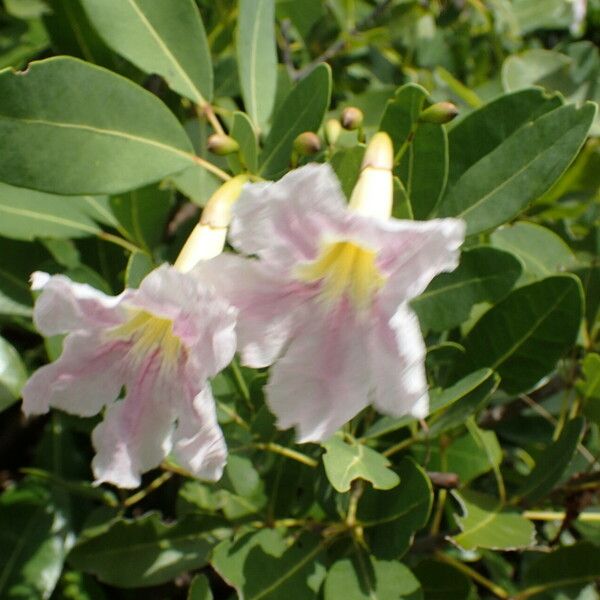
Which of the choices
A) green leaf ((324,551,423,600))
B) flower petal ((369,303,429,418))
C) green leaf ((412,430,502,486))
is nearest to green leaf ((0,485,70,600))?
green leaf ((324,551,423,600))

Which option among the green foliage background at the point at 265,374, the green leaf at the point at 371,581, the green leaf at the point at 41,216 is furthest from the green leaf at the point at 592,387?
the green leaf at the point at 41,216

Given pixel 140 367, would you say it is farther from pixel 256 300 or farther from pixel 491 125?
pixel 491 125

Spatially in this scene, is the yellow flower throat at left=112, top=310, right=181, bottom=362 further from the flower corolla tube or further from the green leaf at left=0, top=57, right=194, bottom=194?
the green leaf at left=0, top=57, right=194, bottom=194

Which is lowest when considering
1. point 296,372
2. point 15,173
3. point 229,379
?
point 229,379

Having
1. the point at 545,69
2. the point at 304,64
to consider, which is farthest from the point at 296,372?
the point at 304,64

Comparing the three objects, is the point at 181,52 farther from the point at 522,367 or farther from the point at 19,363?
the point at 522,367

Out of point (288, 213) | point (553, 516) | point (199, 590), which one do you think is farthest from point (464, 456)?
point (288, 213)
